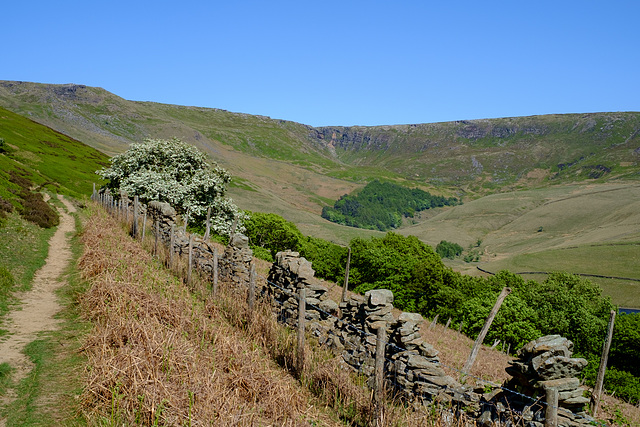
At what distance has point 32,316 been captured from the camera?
36.1 feet

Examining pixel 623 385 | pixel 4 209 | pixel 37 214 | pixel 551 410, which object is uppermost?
pixel 551 410

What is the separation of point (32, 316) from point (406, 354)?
1029 centimetres

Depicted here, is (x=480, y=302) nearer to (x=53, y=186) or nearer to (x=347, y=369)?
(x=347, y=369)

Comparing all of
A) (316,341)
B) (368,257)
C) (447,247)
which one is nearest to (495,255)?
(447,247)

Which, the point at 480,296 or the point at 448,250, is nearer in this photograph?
the point at 480,296

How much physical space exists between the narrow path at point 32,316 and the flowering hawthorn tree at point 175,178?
1426 cm

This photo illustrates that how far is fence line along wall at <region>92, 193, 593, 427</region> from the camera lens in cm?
812

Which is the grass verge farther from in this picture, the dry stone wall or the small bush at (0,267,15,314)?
the dry stone wall

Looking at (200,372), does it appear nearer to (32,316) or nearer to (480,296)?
(32,316)

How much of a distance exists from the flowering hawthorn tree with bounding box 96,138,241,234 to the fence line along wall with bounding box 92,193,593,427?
692 inches

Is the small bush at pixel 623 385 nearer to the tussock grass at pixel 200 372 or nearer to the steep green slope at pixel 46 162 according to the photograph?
the tussock grass at pixel 200 372

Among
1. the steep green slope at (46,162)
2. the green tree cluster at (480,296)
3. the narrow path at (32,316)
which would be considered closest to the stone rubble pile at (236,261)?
the narrow path at (32,316)

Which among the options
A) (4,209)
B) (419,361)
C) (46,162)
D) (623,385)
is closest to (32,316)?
(419,361)

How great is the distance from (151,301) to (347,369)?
5.54 metres
